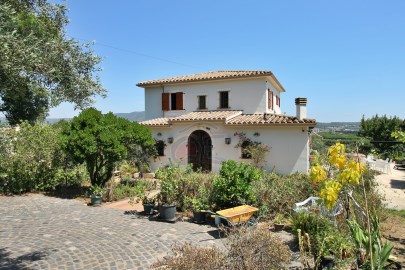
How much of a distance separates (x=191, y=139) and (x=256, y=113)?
4.43 meters

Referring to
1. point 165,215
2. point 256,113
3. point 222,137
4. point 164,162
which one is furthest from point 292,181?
point 164,162

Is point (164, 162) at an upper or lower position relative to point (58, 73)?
lower

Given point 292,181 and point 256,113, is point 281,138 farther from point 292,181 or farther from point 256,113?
point 292,181

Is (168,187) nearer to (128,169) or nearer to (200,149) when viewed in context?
(200,149)

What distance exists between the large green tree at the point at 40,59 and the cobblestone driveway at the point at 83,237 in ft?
10.8

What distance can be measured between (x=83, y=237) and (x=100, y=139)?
17.1 ft

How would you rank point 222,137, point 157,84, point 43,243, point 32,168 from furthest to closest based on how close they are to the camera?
point 157,84
point 222,137
point 32,168
point 43,243

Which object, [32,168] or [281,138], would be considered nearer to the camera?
[32,168]

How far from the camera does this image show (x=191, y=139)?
17688mm

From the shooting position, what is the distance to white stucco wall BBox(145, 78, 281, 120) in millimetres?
17594

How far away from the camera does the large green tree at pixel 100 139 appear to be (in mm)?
11547

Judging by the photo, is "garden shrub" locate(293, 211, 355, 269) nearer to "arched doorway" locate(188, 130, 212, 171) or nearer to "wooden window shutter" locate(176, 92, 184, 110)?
"arched doorway" locate(188, 130, 212, 171)

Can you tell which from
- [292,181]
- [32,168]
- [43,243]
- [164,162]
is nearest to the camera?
[43,243]

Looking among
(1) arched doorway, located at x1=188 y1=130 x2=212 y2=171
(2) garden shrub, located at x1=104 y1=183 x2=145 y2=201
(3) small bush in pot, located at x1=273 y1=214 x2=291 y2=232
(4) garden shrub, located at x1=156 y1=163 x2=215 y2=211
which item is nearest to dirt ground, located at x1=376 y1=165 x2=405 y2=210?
(3) small bush in pot, located at x1=273 y1=214 x2=291 y2=232
